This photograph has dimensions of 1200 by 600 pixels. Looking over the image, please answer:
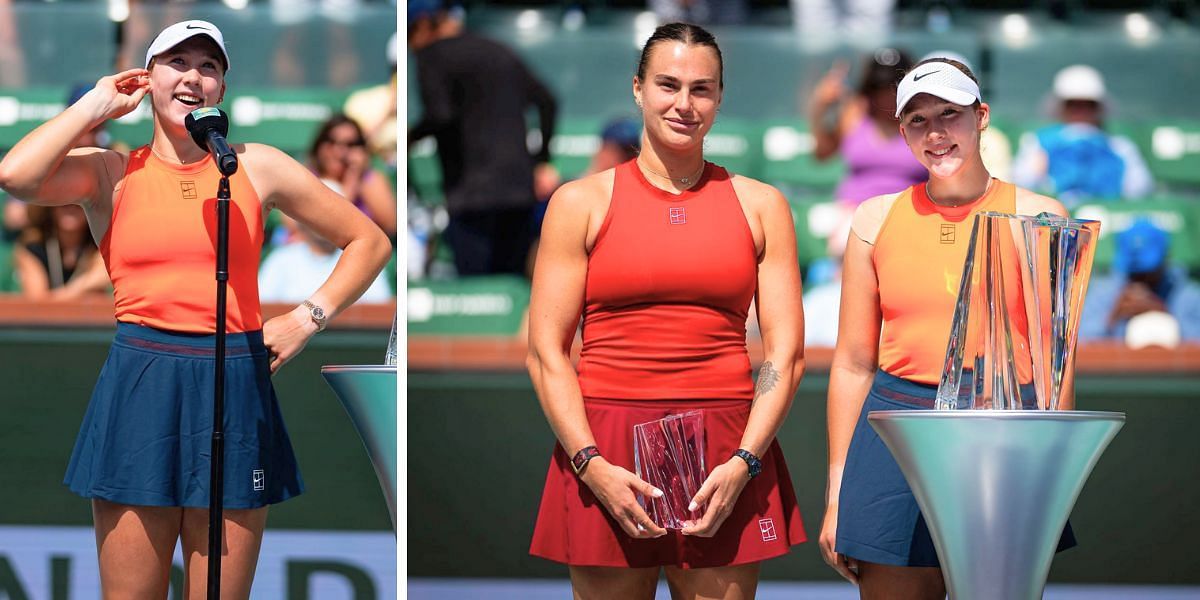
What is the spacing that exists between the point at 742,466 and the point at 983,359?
1.31 ft

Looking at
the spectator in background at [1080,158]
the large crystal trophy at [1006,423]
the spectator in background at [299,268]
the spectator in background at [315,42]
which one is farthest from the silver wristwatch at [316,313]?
the spectator in background at [1080,158]

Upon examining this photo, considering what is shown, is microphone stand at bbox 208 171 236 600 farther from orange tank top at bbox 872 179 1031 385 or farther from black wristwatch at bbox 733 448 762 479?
orange tank top at bbox 872 179 1031 385

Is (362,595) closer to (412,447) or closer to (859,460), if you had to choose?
(412,447)

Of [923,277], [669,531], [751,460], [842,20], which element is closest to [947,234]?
[923,277]

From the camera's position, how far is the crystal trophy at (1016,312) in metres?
2.35

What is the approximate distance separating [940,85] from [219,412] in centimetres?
126

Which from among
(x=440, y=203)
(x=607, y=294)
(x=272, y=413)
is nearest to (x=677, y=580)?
A: (x=607, y=294)

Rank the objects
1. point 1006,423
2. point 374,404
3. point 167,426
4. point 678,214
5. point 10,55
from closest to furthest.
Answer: point 1006,423
point 678,214
point 167,426
point 374,404
point 10,55

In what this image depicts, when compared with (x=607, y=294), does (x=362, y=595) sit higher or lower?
lower

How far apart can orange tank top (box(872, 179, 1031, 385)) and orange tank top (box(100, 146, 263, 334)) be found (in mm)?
1089

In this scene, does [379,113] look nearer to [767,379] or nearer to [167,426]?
[167,426]

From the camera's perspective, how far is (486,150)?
516 centimetres

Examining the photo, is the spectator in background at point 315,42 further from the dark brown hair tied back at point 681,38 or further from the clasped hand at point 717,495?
the clasped hand at point 717,495

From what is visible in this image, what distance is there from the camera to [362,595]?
11.6 feet
